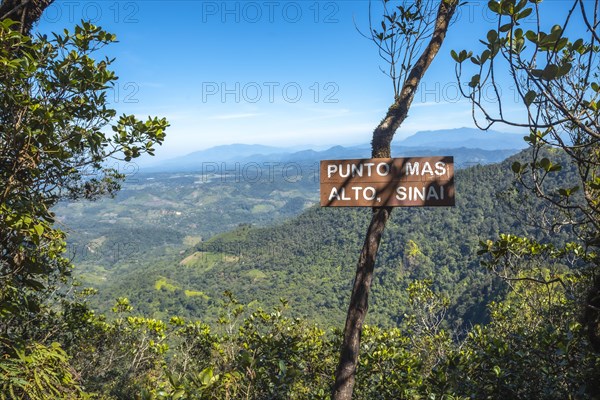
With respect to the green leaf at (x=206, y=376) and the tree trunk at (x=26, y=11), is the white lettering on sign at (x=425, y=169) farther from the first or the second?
the tree trunk at (x=26, y=11)

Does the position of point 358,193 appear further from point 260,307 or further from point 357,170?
point 260,307

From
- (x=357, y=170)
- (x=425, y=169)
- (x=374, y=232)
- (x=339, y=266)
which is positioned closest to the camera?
(x=425, y=169)

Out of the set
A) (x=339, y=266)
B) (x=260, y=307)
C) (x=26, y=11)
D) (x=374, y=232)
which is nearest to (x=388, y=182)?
(x=374, y=232)

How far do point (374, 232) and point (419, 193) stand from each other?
21.3 inches

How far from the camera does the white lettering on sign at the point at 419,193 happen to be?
8.25 ft

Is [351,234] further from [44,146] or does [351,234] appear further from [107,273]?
[44,146]

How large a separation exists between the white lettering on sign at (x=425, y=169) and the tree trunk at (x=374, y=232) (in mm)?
364

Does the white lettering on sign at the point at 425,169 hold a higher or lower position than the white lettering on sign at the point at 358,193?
higher

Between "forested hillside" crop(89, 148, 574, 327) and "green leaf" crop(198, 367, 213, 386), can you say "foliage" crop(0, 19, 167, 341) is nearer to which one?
"green leaf" crop(198, 367, 213, 386)

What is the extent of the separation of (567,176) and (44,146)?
9384 cm

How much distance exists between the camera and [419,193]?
2.55 m

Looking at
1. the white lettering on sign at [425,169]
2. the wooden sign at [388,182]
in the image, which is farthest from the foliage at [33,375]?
the white lettering on sign at [425,169]

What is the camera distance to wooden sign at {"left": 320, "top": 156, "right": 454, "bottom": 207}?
2518mm

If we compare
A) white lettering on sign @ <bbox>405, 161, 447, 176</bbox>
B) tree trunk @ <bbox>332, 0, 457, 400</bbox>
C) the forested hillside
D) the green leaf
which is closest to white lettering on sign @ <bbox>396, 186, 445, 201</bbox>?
white lettering on sign @ <bbox>405, 161, 447, 176</bbox>
